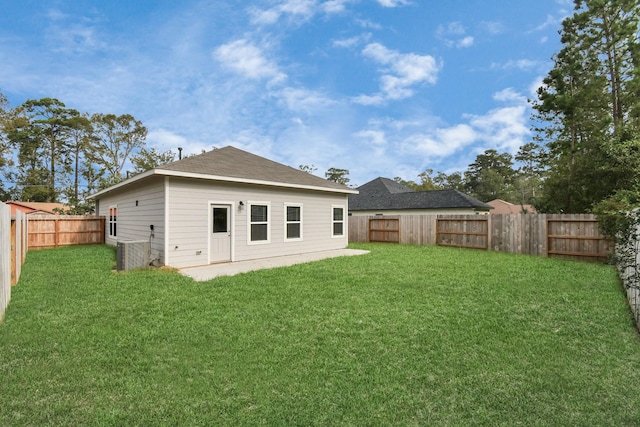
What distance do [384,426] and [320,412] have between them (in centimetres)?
49

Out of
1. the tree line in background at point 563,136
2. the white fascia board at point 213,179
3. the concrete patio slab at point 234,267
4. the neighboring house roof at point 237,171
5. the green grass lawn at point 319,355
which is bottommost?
the green grass lawn at point 319,355

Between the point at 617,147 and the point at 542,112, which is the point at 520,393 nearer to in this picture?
the point at 617,147

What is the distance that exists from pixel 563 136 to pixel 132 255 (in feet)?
70.2

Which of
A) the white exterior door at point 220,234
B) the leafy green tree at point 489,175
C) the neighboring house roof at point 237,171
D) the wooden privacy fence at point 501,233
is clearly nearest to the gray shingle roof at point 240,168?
the neighboring house roof at point 237,171

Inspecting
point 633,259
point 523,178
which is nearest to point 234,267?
point 633,259

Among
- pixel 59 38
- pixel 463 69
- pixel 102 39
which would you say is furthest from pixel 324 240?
pixel 59 38

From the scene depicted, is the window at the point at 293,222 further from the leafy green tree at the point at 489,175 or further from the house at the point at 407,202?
the leafy green tree at the point at 489,175

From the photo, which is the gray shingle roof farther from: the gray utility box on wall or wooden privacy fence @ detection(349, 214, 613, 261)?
wooden privacy fence @ detection(349, 214, 613, 261)

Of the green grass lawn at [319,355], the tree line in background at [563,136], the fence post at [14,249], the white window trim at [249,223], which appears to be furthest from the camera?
the tree line in background at [563,136]

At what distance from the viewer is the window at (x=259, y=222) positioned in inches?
393

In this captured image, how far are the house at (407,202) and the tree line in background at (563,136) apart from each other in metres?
4.51

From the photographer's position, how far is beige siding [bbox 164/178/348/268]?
A: 8359 mm

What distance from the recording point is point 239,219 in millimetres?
9688

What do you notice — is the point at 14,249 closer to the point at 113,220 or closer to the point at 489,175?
the point at 113,220
